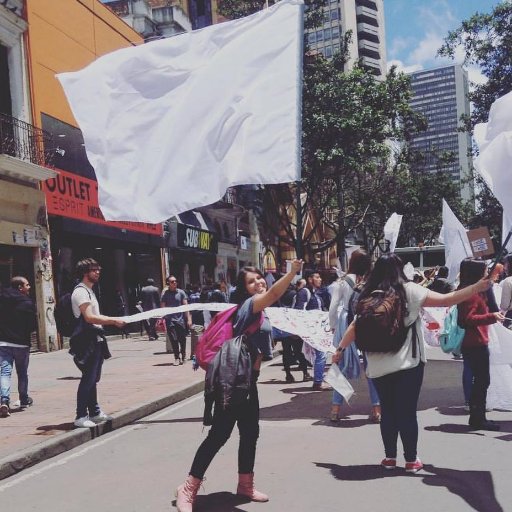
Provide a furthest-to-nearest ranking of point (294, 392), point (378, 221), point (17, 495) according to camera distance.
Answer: point (378, 221)
point (294, 392)
point (17, 495)

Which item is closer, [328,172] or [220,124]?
[220,124]

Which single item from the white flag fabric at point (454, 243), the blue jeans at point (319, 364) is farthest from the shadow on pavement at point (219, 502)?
the white flag fabric at point (454, 243)

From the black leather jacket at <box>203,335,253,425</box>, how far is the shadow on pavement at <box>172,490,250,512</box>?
27.6 inches

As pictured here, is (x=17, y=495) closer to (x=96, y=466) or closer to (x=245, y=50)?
(x=96, y=466)

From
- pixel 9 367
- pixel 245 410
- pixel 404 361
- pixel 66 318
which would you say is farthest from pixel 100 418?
pixel 404 361

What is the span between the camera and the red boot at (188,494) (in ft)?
14.7

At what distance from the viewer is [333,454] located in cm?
600

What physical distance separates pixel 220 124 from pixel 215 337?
1799mm

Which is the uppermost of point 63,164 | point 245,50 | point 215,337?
point 63,164

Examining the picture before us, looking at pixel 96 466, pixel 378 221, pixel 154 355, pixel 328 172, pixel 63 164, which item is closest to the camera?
pixel 96 466

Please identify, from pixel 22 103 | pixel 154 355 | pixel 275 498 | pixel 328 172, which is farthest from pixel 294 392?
pixel 328 172

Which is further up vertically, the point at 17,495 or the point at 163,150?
the point at 163,150

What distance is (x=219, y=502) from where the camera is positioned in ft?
15.7

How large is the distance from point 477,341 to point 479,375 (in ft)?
1.06
